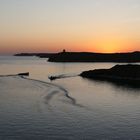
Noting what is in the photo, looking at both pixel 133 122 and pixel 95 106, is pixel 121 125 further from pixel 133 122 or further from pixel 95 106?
pixel 95 106

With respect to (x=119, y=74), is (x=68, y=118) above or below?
below

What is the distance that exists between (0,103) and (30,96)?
9.49 metres

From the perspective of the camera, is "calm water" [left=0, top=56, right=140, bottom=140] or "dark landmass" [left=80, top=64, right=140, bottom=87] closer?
"calm water" [left=0, top=56, right=140, bottom=140]

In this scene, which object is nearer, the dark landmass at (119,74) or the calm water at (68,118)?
the calm water at (68,118)

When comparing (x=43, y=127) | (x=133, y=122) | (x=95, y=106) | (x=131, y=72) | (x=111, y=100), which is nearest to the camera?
(x=43, y=127)

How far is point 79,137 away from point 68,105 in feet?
57.8

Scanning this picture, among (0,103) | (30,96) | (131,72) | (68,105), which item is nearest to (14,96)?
(30,96)

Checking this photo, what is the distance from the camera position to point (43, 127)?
35312 mm

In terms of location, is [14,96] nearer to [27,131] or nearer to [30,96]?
[30,96]

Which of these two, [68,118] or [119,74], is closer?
[68,118]

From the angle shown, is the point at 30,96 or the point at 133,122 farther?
the point at 30,96

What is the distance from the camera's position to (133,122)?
3797 cm

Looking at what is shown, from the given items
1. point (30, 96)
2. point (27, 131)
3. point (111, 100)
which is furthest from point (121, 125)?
point (30, 96)

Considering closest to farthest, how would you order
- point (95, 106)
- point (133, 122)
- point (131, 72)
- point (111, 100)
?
point (133, 122) → point (95, 106) → point (111, 100) → point (131, 72)
